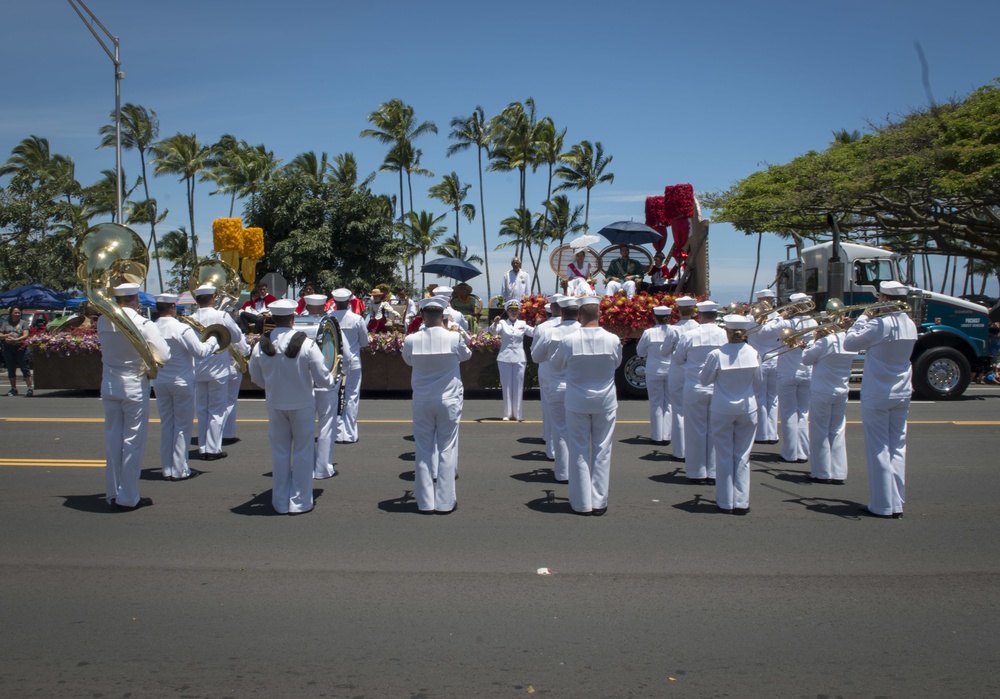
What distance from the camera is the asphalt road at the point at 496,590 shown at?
4.25m

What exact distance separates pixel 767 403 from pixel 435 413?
5.51m

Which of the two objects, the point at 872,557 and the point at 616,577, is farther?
the point at 872,557

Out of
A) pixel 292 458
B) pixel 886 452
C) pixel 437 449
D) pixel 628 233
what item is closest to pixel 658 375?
pixel 886 452

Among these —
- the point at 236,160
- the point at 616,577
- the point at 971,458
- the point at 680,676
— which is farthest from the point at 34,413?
the point at 236,160


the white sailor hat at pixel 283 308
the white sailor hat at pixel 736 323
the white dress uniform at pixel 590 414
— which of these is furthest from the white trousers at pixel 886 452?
the white sailor hat at pixel 283 308

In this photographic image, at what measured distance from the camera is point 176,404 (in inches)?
343

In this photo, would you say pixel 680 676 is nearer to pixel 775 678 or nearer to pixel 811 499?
pixel 775 678

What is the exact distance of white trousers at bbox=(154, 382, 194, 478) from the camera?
870 cm

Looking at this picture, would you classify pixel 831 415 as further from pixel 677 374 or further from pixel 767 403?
pixel 767 403

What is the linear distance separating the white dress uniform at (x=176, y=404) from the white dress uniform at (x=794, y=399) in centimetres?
646

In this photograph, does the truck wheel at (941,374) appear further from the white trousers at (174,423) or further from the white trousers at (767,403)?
the white trousers at (174,423)

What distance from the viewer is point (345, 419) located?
10875mm

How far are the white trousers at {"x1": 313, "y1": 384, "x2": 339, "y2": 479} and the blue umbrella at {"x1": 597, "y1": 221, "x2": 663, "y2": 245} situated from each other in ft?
32.8

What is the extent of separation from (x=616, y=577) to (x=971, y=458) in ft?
21.1
